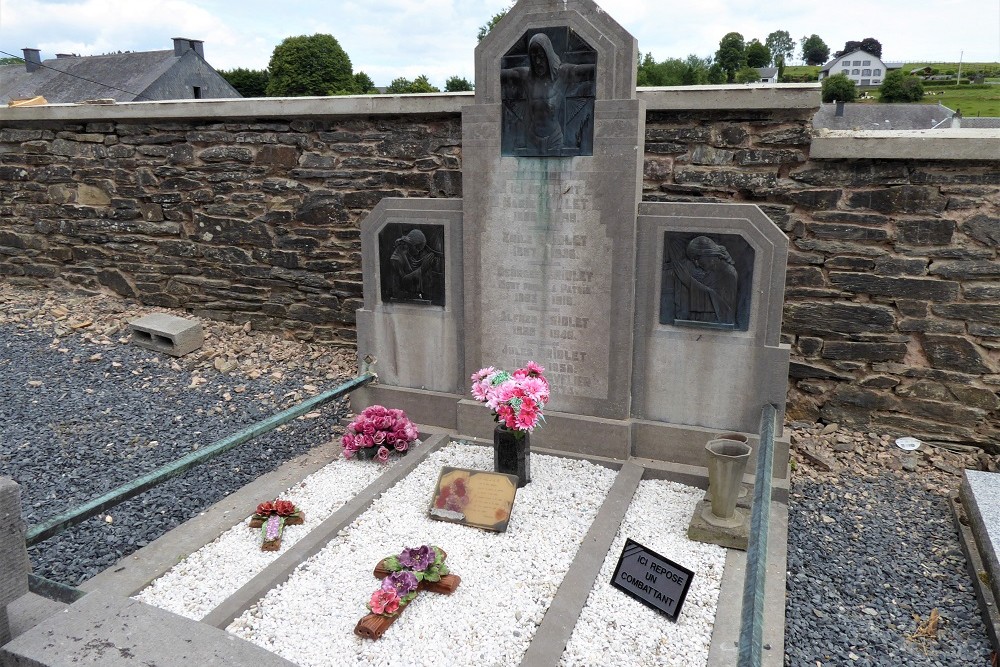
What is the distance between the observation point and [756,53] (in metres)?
52.3

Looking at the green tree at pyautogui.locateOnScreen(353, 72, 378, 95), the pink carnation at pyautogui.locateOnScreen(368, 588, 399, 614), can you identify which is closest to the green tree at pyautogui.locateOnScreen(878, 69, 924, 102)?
the green tree at pyautogui.locateOnScreen(353, 72, 378, 95)

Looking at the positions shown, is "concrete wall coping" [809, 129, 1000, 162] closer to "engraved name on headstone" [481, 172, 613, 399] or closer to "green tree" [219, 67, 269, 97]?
"engraved name on headstone" [481, 172, 613, 399]

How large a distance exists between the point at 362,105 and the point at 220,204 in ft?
6.54

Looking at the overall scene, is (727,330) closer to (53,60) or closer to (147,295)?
(147,295)

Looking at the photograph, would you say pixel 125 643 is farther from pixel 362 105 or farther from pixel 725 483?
pixel 362 105

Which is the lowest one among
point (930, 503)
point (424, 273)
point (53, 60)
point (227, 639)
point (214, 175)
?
point (930, 503)

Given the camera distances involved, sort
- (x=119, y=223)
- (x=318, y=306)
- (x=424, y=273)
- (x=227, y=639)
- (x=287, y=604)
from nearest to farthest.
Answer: (x=227, y=639) < (x=287, y=604) < (x=424, y=273) < (x=318, y=306) < (x=119, y=223)

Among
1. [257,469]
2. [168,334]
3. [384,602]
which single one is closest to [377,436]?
[257,469]

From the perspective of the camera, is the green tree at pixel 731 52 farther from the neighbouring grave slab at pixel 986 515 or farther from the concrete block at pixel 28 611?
the concrete block at pixel 28 611

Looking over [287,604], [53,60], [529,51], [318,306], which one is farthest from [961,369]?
[53,60]

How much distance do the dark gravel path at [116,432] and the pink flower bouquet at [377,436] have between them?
560 mm

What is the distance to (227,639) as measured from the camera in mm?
2172

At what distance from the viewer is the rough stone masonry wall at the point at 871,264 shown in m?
4.76

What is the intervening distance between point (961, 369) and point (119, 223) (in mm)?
8074
